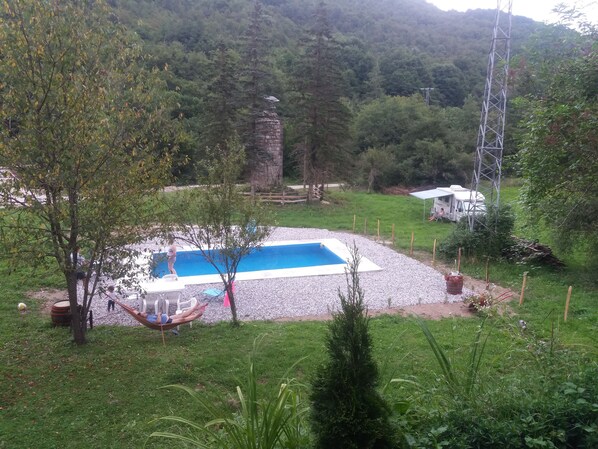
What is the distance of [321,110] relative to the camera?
77.0 ft

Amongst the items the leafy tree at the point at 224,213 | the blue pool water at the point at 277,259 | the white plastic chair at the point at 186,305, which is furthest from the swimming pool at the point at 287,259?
Result: the leafy tree at the point at 224,213

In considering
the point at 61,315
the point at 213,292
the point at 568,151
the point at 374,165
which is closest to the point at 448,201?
the point at 374,165

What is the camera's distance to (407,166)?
107ft

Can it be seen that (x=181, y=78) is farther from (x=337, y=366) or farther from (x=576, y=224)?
(x=337, y=366)

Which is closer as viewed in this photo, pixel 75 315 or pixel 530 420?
pixel 530 420

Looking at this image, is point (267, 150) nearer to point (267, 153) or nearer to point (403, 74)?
point (267, 153)

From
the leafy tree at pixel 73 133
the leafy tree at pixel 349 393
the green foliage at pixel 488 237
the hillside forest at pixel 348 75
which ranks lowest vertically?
the green foliage at pixel 488 237

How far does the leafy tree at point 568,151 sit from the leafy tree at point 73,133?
6023 millimetres

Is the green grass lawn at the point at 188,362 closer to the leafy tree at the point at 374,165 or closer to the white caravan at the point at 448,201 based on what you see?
the white caravan at the point at 448,201

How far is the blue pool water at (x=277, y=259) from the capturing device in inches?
622

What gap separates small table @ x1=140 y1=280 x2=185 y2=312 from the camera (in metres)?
10.2

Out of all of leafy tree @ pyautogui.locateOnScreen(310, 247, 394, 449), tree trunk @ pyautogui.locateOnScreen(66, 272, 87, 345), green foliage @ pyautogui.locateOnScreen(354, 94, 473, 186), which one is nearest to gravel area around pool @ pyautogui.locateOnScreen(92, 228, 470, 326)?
tree trunk @ pyautogui.locateOnScreen(66, 272, 87, 345)

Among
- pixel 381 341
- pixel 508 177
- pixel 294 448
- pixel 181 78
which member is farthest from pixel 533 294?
pixel 181 78

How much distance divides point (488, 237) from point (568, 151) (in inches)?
299
